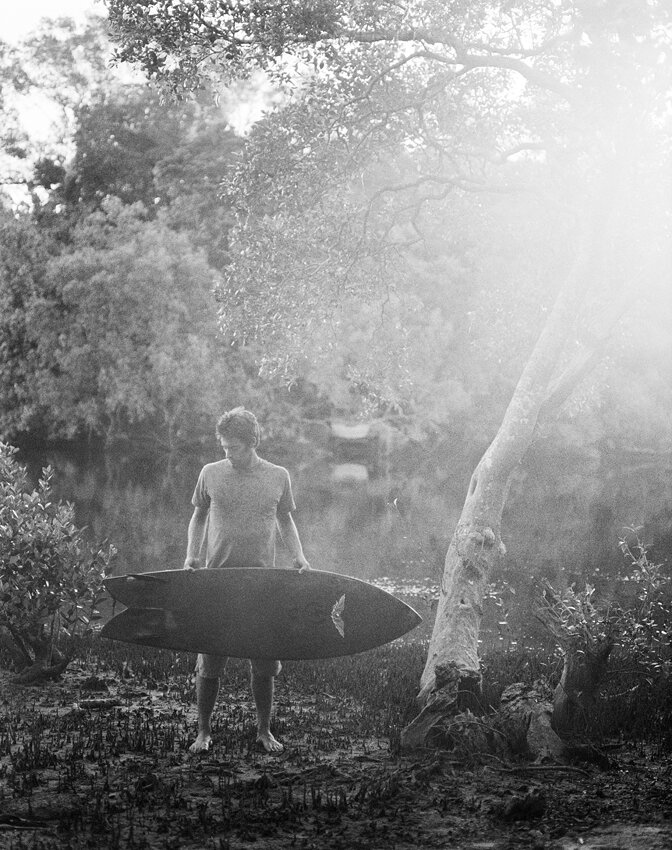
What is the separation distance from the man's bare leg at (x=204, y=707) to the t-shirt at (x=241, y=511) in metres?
0.92

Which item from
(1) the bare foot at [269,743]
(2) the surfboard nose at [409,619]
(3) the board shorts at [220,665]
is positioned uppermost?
(2) the surfboard nose at [409,619]

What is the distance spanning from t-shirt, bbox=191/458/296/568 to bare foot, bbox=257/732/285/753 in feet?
4.71

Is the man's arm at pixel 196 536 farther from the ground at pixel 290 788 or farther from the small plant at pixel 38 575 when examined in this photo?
the small plant at pixel 38 575

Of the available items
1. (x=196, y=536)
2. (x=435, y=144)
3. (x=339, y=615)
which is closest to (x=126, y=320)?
(x=435, y=144)

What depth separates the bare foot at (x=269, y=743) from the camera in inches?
298

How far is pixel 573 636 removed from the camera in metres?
8.96

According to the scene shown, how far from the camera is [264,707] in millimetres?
7461

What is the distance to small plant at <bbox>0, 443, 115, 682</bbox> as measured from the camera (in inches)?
397

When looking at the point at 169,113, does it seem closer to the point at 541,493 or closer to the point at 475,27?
the point at 541,493

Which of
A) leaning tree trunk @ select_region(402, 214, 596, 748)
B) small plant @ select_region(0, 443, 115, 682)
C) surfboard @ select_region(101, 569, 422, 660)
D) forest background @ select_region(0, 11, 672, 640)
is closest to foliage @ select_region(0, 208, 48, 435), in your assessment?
forest background @ select_region(0, 11, 672, 640)

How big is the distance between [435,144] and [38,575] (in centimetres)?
750

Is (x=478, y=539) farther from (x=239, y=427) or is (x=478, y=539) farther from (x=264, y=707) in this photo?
(x=239, y=427)

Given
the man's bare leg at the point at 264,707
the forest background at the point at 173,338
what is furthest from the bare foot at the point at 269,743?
the forest background at the point at 173,338

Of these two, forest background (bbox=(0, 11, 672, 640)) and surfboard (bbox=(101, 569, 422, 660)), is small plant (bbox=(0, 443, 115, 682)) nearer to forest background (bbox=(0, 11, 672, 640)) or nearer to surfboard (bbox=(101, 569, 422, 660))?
surfboard (bbox=(101, 569, 422, 660))
